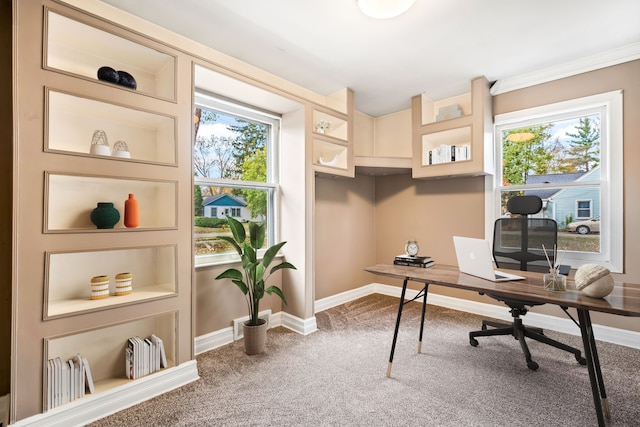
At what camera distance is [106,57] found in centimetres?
213

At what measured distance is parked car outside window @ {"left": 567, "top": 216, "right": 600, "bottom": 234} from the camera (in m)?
2.86

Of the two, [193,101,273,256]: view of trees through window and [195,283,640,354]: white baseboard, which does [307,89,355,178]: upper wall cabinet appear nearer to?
[193,101,273,256]: view of trees through window

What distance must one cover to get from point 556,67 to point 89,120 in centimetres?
428

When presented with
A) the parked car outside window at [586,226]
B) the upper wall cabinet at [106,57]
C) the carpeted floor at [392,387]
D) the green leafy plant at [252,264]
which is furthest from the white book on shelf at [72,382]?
the parked car outside window at [586,226]

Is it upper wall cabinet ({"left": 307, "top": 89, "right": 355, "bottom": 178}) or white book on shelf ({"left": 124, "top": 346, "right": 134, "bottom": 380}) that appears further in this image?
upper wall cabinet ({"left": 307, "top": 89, "right": 355, "bottom": 178})

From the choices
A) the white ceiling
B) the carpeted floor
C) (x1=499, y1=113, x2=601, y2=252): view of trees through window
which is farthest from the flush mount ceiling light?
the carpeted floor

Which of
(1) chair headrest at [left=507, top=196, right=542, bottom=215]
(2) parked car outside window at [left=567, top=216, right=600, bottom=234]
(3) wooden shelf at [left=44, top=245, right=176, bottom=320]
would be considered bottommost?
(3) wooden shelf at [left=44, top=245, right=176, bottom=320]

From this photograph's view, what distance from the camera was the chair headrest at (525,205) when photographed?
8.47 ft

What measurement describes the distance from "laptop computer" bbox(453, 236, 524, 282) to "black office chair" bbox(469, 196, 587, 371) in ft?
2.02

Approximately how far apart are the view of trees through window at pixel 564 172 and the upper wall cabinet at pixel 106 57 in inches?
142

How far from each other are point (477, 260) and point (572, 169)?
1997mm

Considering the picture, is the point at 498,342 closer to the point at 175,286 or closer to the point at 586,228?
the point at 586,228

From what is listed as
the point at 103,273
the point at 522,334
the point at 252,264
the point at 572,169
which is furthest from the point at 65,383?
the point at 572,169

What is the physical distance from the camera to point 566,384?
2.05 metres
